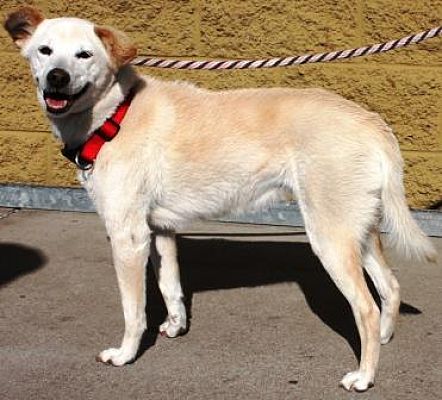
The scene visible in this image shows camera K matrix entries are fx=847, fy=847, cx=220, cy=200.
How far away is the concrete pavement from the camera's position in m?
3.69

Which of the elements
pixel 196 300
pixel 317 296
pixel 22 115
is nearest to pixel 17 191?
pixel 22 115

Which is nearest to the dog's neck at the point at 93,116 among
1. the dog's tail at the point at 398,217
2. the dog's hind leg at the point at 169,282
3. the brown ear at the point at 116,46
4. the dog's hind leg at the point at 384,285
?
the brown ear at the point at 116,46

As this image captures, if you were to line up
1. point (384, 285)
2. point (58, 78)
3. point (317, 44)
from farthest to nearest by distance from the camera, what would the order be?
point (317, 44), point (384, 285), point (58, 78)

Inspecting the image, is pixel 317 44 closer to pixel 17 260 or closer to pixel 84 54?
pixel 17 260

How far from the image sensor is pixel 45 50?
381 centimetres

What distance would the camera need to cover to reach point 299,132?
12.5 ft

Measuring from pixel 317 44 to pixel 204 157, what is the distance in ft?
8.31

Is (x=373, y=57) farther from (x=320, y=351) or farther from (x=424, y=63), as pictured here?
(x=320, y=351)

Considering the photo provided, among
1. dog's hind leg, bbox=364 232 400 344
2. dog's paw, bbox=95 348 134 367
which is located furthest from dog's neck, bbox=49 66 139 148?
dog's hind leg, bbox=364 232 400 344

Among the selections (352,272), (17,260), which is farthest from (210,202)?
(17,260)

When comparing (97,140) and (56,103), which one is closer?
(56,103)

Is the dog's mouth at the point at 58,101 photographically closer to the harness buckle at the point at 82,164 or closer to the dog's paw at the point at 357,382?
the harness buckle at the point at 82,164

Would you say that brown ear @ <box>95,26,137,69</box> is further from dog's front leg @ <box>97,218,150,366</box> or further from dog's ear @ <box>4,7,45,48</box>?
dog's front leg @ <box>97,218,150,366</box>

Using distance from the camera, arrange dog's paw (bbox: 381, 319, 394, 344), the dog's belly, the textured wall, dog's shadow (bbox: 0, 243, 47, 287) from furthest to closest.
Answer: the textured wall, dog's shadow (bbox: 0, 243, 47, 287), dog's paw (bbox: 381, 319, 394, 344), the dog's belly
